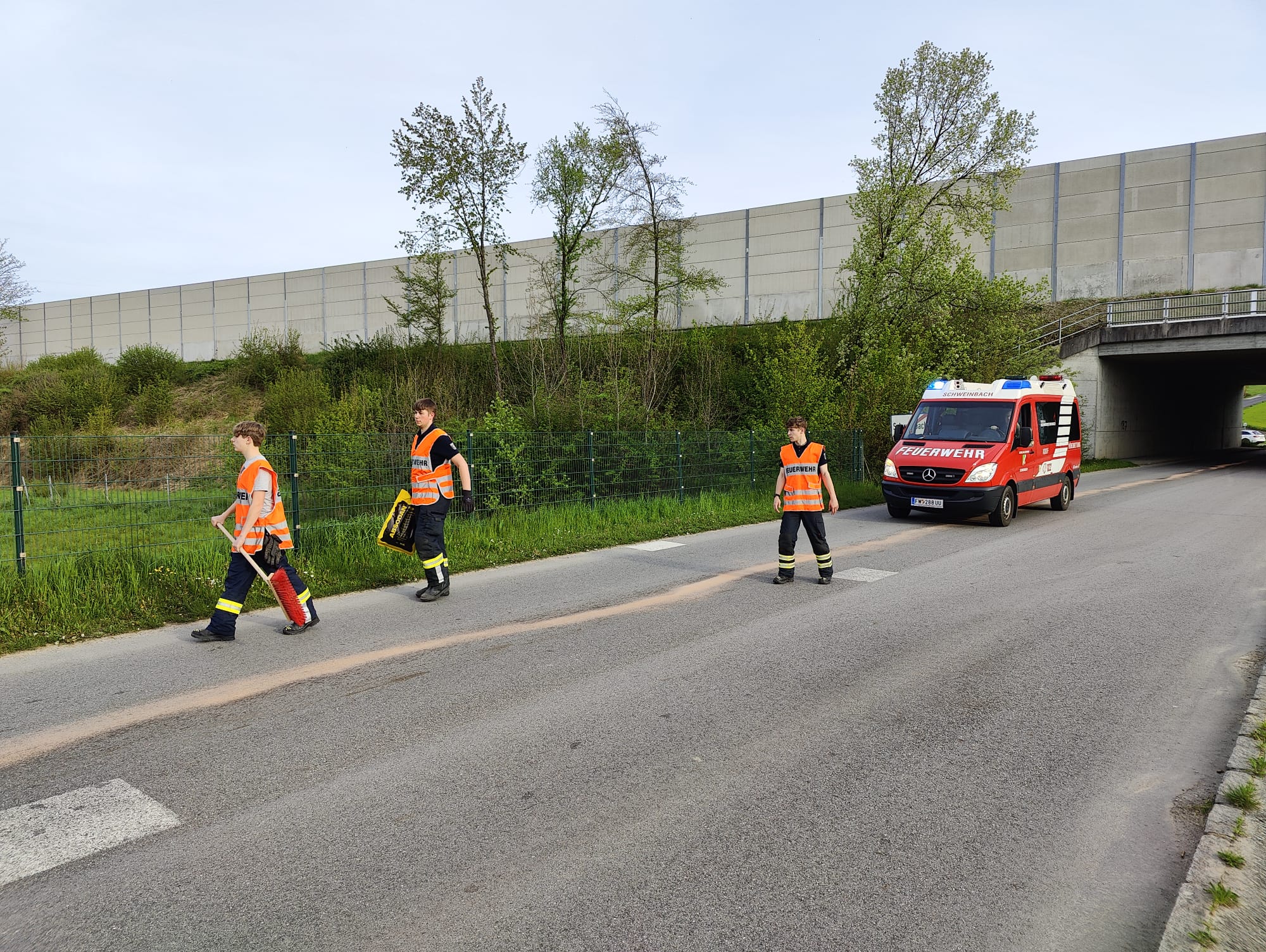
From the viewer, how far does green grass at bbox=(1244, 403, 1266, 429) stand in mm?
86956

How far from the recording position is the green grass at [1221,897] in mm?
2994

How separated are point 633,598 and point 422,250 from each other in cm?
1692

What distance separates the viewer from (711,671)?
6.00m

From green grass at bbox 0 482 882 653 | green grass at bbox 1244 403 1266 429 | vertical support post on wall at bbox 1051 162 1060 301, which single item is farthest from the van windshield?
green grass at bbox 1244 403 1266 429

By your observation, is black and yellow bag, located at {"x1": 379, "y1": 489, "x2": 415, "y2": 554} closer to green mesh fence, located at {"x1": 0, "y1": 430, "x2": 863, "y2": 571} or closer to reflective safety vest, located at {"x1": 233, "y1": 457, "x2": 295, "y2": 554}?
reflective safety vest, located at {"x1": 233, "y1": 457, "x2": 295, "y2": 554}

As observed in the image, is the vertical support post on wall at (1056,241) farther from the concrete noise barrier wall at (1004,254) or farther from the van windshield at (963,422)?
the van windshield at (963,422)

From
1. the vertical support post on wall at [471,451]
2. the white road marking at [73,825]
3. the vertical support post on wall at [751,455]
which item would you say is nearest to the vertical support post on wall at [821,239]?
the vertical support post on wall at [751,455]

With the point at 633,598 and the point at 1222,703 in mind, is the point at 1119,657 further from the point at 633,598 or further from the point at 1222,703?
the point at 633,598

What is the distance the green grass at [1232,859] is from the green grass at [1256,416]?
97781 mm

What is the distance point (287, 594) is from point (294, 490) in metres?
3.33

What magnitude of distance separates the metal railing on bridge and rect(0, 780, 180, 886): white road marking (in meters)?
29.4

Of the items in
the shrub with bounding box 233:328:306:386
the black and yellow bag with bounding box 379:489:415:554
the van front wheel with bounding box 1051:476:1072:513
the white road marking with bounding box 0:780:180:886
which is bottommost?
the white road marking with bounding box 0:780:180:886

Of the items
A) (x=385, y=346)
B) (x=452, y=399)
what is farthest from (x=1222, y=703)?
(x=385, y=346)

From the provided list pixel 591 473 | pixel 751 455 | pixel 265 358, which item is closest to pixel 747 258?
pixel 265 358
